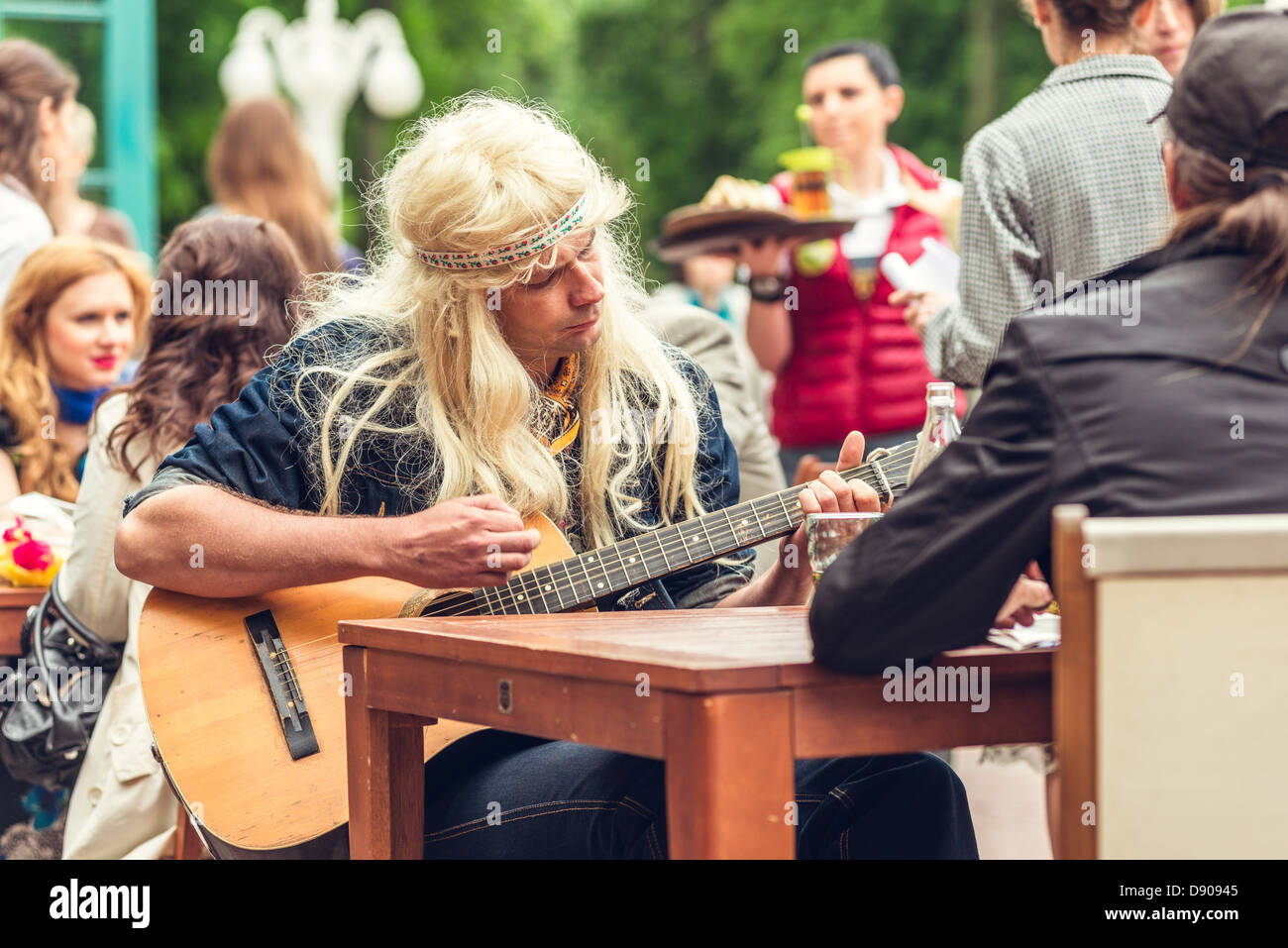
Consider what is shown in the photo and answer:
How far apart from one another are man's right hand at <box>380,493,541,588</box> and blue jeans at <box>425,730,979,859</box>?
30 cm

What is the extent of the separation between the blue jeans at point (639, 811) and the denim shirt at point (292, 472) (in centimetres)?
33

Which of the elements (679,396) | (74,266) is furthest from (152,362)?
(679,396)

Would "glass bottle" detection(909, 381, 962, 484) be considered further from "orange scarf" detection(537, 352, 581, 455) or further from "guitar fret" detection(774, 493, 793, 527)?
"orange scarf" detection(537, 352, 581, 455)

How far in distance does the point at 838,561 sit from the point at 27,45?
373 cm

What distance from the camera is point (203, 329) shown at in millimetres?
3281

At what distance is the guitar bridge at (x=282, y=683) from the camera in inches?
95.7

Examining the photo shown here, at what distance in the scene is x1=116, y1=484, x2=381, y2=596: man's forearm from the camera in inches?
94.3

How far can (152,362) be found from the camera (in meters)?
3.26

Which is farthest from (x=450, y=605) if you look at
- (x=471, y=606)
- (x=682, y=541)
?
(x=682, y=541)

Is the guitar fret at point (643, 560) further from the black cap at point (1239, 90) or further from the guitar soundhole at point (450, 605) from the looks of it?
the black cap at point (1239, 90)

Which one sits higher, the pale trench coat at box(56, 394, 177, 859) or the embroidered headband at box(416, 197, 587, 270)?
the embroidered headband at box(416, 197, 587, 270)

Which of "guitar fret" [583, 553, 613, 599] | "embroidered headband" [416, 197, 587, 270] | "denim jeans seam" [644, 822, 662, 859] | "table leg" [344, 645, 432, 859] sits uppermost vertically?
"embroidered headband" [416, 197, 587, 270]

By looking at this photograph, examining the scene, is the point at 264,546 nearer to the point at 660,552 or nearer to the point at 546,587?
the point at 546,587

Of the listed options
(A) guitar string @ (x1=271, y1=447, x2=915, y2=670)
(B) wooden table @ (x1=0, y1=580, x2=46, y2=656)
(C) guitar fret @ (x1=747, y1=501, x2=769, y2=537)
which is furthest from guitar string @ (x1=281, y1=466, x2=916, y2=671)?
(B) wooden table @ (x1=0, y1=580, x2=46, y2=656)
